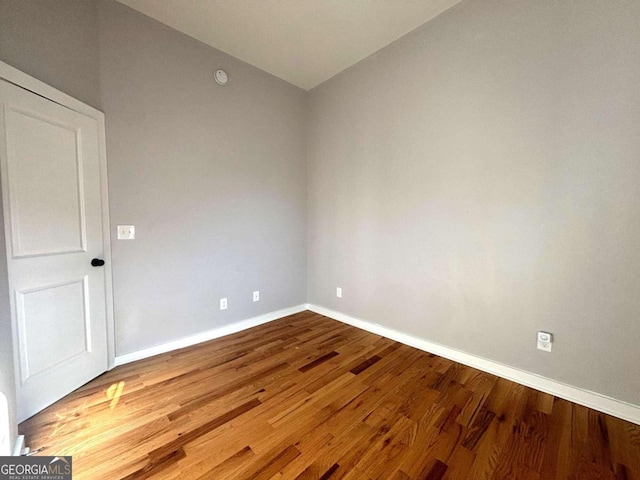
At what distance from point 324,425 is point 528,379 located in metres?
1.60

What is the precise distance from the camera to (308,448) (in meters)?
1.36

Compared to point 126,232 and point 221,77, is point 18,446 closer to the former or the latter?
→ point 126,232

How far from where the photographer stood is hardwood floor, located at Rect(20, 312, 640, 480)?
125 centimetres

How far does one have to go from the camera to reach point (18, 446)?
1.27 metres

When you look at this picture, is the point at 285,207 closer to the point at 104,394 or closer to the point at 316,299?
the point at 316,299

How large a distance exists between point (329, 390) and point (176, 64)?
3095 mm

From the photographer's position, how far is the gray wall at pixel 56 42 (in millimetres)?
1477

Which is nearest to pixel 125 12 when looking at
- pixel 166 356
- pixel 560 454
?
pixel 166 356

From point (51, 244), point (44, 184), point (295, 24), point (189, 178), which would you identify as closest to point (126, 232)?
point (51, 244)

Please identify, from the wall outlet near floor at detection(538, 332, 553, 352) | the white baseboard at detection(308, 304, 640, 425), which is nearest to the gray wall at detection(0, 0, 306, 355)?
the white baseboard at detection(308, 304, 640, 425)

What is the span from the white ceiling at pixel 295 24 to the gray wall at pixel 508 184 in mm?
199

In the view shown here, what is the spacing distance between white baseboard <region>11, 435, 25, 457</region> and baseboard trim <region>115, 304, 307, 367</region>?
83 cm

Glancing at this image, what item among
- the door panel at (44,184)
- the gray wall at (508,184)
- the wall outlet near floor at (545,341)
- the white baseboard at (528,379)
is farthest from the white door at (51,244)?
the wall outlet near floor at (545,341)

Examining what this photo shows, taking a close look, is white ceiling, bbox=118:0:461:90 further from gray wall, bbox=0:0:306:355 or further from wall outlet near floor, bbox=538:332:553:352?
wall outlet near floor, bbox=538:332:553:352
